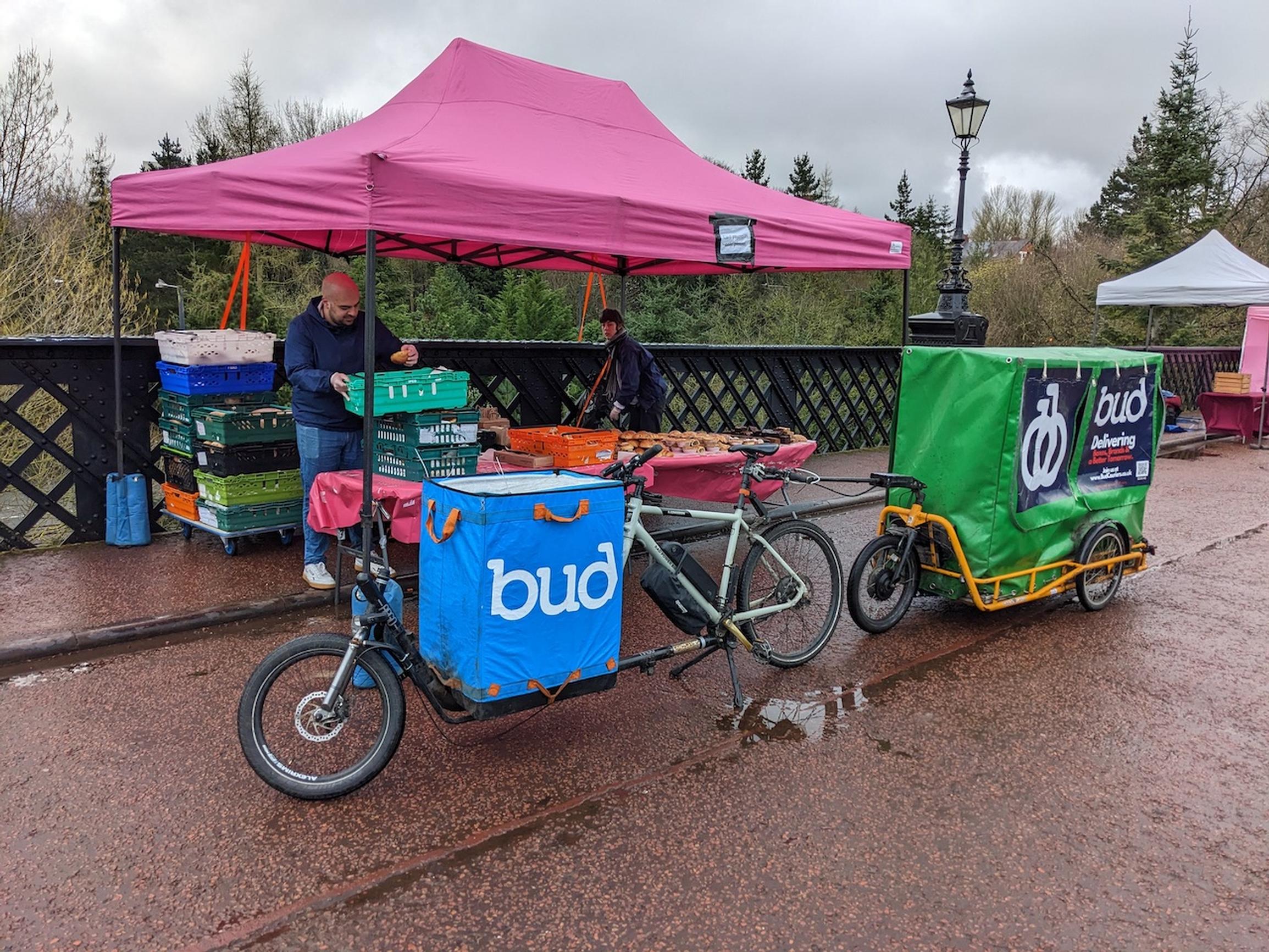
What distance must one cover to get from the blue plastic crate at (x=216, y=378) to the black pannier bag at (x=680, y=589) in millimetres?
3799

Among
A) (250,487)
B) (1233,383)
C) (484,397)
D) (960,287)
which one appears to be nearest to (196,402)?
(250,487)

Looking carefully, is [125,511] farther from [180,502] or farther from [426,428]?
[426,428]

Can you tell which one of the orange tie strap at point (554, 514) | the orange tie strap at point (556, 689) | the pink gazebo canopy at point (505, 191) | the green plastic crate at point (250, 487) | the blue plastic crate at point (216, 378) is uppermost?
the pink gazebo canopy at point (505, 191)

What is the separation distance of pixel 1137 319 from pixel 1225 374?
15.5m

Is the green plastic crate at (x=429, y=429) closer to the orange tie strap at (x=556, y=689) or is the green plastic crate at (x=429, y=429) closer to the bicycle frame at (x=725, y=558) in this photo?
the bicycle frame at (x=725, y=558)

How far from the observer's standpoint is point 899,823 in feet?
11.0

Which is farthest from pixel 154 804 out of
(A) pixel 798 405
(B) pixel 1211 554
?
(A) pixel 798 405

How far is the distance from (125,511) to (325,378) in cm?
225

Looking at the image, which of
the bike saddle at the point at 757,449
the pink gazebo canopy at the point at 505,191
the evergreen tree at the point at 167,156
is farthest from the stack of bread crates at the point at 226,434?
the evergreen tree at the point at 167,156

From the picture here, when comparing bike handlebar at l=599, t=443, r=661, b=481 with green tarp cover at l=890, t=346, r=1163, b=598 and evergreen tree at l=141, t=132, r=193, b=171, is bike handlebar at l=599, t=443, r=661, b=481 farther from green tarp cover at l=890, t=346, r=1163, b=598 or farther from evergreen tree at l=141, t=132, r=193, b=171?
evergreen tree at l=141, t=132, r=193, b=171

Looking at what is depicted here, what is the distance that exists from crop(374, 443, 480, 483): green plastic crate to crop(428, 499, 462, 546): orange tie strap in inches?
75.8

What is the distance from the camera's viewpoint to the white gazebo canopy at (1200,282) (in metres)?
15.0

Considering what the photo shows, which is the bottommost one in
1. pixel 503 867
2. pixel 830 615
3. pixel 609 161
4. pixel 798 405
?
pixel 503 867

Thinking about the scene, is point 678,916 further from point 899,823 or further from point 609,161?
point 609,161
